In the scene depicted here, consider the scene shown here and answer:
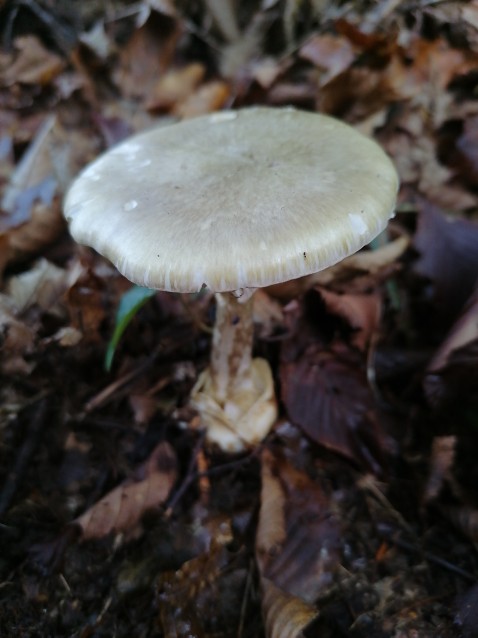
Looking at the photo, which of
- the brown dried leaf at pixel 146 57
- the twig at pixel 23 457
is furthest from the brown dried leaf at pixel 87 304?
the brown dried leaf at pixel 146 57

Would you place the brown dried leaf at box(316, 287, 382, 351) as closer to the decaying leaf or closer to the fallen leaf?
the fallen leaf

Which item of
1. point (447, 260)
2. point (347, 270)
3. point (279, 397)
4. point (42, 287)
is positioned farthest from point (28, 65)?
point (447, 260)

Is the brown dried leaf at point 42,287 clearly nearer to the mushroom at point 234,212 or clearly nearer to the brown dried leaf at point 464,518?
the mushroom at point 234,212

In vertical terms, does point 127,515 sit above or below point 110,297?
below

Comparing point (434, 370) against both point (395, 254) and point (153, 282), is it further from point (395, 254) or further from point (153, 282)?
point (153, 282)

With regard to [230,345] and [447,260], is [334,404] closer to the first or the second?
[230,345]

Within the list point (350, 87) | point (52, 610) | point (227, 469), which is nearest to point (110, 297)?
point (227, 469)

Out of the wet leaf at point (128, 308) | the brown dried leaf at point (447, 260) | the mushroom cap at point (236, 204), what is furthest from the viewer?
the brown dried leaf at point (447, 260)
